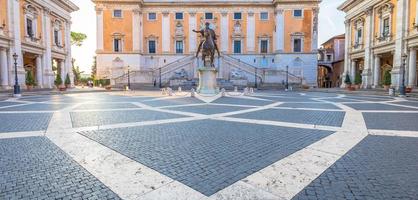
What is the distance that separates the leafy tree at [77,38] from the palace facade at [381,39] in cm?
5926

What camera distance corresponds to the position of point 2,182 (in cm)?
338

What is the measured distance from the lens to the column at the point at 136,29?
44.1 m

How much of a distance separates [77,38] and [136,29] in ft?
91.7

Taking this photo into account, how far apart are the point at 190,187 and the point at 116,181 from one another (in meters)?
1.05

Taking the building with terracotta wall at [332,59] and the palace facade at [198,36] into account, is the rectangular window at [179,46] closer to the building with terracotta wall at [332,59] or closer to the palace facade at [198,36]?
the palace facade at [198,36]

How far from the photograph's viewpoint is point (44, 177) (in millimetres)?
3553

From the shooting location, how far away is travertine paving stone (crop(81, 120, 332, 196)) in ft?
12.2

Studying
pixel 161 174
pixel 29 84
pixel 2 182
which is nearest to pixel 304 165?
pixel 161 174

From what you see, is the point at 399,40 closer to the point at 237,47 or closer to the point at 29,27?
the point at 237,47

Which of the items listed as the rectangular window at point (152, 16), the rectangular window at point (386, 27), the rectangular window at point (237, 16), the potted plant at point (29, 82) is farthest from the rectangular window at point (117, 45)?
the rectangular window at point (386, 27)

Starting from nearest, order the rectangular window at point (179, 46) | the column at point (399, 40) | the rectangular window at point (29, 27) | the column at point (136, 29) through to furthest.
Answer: the column at point (399, 40)
the rectangular window at point (29, 27)
the column at point (136, 29)
the rectangular window at point (179, 46)

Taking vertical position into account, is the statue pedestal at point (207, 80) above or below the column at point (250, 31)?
below

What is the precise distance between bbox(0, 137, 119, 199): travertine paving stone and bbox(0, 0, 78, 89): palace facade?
88.5 ft

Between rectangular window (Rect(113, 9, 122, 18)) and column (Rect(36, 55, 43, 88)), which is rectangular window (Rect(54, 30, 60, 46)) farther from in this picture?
rectangular window (Rect(113, 9, 122, 18))
